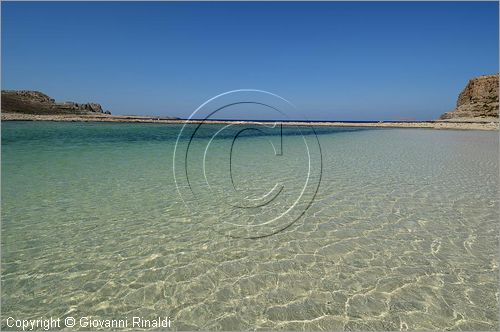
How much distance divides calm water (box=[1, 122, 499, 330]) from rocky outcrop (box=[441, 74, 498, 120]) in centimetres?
10772

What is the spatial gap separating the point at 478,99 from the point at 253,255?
132 metres

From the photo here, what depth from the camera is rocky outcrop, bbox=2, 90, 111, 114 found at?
95550 millimetres

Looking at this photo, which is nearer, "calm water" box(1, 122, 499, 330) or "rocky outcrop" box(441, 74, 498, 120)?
"calm water" box(1, 122, 499, 330)

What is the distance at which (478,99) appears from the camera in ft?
345

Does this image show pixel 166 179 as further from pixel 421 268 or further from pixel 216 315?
pixel 421 268

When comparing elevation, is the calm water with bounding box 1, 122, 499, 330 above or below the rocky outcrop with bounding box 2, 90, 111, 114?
below

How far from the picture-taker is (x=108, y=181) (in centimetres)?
→ 1260

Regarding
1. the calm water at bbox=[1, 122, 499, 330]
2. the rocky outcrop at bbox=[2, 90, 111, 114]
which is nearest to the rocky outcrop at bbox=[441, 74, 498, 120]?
the calm water at bbox=[1, 122, 499, 330]

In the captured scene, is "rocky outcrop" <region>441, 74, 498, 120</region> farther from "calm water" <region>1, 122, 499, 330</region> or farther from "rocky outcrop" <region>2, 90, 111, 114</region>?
"rocky outcrop" <region>2, 90, 111, 114</region>

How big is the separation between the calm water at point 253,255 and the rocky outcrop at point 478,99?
10772cm

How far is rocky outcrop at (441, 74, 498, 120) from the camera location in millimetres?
95500

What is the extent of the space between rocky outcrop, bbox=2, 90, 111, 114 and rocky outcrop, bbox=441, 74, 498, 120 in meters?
145

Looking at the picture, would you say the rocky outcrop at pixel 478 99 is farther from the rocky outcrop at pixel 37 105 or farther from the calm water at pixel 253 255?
the rocky outcrop at pixel 37 105

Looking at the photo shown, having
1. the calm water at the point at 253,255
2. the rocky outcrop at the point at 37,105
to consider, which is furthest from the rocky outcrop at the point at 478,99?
the rocky outcrop at the point at 37,105
